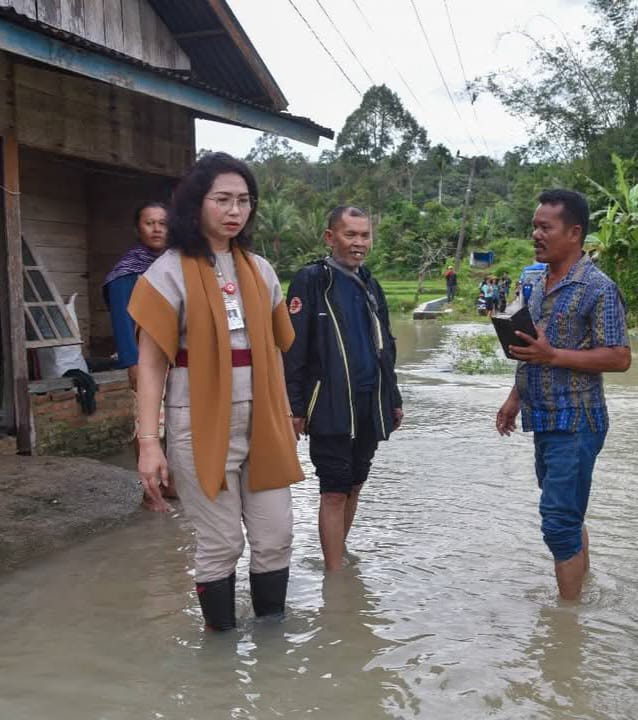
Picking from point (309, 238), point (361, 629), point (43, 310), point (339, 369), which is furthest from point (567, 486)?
point (309, 238)

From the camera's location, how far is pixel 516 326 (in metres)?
3.43

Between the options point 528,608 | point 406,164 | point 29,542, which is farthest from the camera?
point 406,164

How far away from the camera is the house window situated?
7.10 m

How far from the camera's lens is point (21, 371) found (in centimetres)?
652

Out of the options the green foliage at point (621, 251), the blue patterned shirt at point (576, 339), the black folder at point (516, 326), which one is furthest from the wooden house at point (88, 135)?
the green foliage at point (621, 251)

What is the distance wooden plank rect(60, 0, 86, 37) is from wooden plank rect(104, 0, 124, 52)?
0.30 m

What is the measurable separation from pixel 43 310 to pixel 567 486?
5.07 metres

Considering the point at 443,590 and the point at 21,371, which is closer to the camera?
the point at 443,590

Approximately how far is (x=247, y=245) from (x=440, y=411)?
6.36 metres

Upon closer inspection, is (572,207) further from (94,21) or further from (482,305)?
(482,305)

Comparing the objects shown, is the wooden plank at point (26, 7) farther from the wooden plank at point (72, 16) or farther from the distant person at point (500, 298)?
the distant person at point (500, 298)

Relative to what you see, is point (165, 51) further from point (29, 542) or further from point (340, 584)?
point (340, 584)

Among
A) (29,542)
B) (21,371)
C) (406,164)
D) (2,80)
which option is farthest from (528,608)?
(406,164)

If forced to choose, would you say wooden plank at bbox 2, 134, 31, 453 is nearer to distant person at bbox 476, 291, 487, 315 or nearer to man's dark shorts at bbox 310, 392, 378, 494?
man's dark shorts at bbox 310, 392, 378, 494
